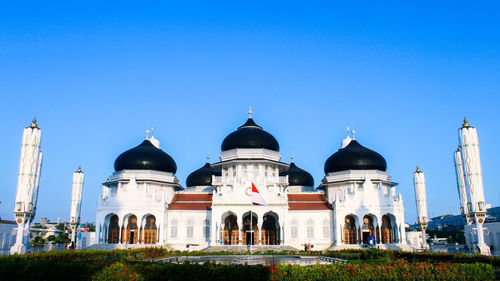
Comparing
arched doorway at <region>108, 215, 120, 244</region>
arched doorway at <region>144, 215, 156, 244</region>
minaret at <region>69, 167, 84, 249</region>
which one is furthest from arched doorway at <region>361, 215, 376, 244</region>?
minaret at <region>69, 167, 84, 249</region>

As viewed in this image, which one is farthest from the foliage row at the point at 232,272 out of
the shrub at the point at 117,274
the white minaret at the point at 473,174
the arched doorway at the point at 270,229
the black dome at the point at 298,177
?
the black dome at the point at 298,177

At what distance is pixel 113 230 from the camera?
43.8 meters

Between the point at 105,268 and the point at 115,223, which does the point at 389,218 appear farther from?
the point at 105,268

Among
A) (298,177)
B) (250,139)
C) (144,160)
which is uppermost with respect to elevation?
(250,139)

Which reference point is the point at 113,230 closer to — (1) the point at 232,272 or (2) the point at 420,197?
(1) the point at 232,272

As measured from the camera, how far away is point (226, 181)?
44.4 m

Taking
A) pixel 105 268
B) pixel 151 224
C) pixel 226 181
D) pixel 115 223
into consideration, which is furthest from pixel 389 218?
pixel 105 268

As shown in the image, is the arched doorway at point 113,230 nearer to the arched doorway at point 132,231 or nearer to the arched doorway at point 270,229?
the arched doorway at point 132,231

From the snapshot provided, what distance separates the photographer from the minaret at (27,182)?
105 feet

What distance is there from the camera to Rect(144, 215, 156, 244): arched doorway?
43.1 meters

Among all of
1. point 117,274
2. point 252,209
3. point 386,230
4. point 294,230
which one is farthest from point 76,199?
point 117,274

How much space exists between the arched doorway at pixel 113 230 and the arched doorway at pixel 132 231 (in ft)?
4.21

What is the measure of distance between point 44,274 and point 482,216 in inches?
1261

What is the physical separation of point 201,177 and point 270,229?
15.5 meters
